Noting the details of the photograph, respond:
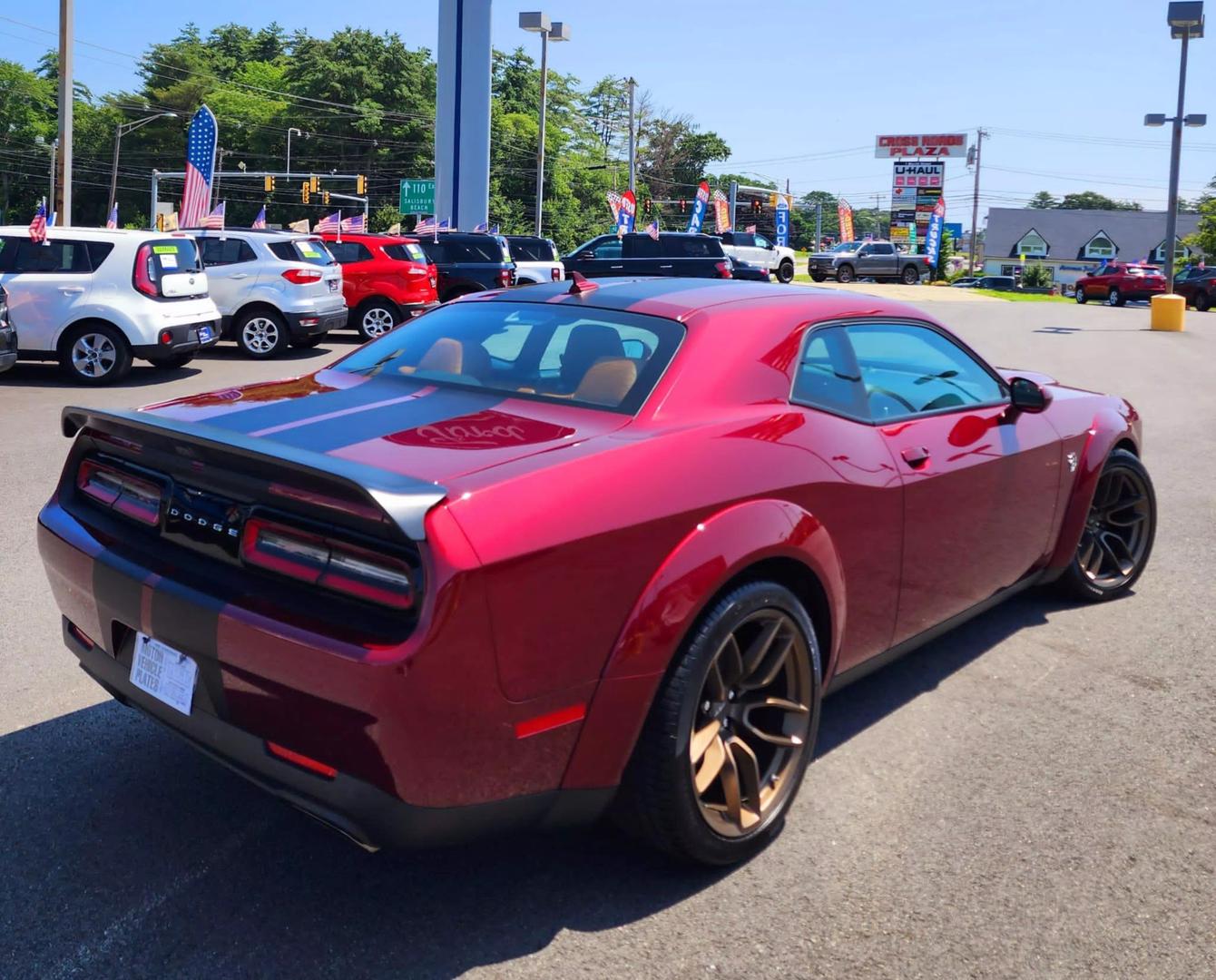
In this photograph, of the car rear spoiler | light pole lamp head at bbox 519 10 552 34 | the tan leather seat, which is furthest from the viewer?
light pole lamp head at bbox 519 10 552 34

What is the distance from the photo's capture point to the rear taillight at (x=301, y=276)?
1641cm

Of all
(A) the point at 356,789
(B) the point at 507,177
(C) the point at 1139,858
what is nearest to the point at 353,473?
(A) the point at 356,789

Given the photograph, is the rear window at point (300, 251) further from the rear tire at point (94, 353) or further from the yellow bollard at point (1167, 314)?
the yellow bollard at point (1167, 314)

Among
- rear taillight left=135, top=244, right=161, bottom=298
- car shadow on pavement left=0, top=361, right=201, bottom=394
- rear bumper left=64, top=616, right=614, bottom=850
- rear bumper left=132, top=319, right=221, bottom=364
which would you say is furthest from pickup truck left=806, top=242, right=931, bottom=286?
rear bumper left=64, top=616, right=614, bottom=850

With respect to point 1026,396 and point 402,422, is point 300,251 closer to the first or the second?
point 1026,396

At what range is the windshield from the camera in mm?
3484

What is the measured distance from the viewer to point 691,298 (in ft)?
12.9

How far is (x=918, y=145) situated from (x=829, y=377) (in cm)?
10056

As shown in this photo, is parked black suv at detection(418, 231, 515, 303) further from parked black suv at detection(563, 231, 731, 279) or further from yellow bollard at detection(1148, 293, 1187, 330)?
yellow bollard at detection(1148, 293, 1187, 330)

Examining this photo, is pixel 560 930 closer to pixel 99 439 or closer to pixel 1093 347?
pixel 99 439

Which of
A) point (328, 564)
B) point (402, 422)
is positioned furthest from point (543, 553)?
point (402, 422)

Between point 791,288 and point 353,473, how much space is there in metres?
2.11

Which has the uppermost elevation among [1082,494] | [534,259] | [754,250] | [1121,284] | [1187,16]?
[1187,16]

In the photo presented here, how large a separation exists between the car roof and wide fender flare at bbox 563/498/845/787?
926mm
